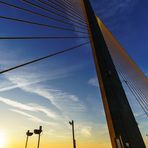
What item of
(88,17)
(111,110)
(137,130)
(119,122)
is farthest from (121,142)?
(88,17)

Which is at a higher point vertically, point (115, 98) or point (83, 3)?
point (83, 3)

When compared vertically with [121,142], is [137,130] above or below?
above

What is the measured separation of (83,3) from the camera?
621 centimetres

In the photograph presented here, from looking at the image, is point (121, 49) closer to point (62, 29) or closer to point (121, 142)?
point (62, 29)

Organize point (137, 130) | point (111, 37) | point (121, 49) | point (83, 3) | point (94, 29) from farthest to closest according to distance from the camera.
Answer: point (121, 49) → point (111, 37) → point (83, 3) → point (94, 29) → point (137, 130)

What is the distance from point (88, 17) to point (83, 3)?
91 centimetres

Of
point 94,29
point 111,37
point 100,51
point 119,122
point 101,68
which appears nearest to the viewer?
point 119,122

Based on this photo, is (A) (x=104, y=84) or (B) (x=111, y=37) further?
(B) (x=111, y=37)

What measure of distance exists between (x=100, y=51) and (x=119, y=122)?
2.24 meters

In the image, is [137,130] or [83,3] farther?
[83,3]

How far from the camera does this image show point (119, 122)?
3.00 meters

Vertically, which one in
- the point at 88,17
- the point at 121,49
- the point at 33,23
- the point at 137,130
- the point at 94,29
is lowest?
the point at 137,130

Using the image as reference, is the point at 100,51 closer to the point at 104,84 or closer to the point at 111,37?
the point at 104,84

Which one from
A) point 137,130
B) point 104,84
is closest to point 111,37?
point 104,84
